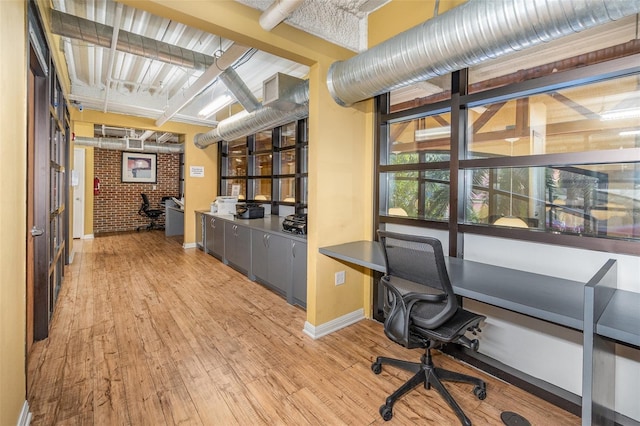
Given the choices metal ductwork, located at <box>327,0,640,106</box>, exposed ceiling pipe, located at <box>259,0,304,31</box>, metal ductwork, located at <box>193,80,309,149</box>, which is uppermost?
exposed ceiling pipe, located at <box>259,0,304,31</box>

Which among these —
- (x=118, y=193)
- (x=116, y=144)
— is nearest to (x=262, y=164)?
(x=116, y=144)

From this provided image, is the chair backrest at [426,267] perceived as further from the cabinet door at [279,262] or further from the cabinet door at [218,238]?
the cabinet door at [218,238]

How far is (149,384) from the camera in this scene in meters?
1.98

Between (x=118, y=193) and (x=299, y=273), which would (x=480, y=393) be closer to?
(x=299, y=273)

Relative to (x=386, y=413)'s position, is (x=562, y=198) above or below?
above

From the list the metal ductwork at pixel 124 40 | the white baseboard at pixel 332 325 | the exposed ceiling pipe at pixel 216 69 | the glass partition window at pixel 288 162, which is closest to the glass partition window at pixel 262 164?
the glass partition window at pixel 288 162

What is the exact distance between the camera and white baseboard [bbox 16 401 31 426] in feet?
5.00

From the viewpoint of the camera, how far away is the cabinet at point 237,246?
425 cm

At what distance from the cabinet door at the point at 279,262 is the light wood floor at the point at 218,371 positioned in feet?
0.63

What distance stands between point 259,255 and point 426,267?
2697 mm

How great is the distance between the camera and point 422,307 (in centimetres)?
169

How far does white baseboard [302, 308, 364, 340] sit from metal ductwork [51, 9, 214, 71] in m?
2.87

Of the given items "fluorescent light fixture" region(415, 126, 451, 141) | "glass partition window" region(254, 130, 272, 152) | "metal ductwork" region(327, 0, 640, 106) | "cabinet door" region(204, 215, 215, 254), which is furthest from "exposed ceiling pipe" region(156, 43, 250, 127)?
"cabinet door" region(204, 215, 215, 254)

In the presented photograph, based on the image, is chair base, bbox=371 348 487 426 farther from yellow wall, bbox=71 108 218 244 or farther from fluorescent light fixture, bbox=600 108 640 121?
yellow wall, bbox=71 108 218 244
